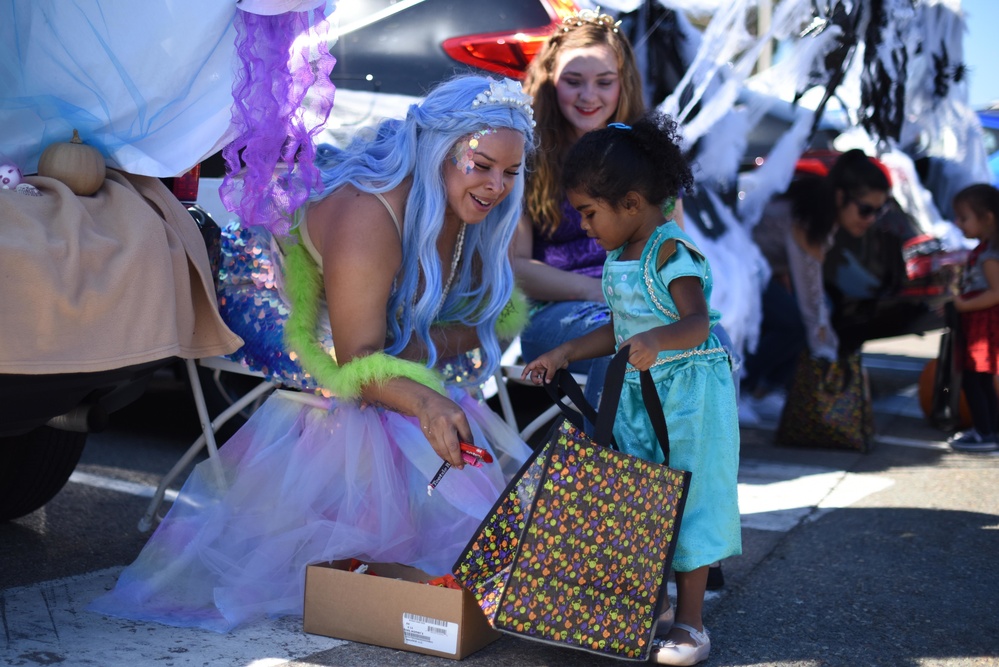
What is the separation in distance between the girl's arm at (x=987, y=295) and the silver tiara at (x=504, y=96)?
3471mm

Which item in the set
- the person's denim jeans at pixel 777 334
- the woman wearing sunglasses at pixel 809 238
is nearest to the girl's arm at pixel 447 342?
the woman wearing sunglasses at pixel 809 238

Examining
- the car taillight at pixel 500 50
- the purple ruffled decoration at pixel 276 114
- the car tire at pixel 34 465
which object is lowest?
the car tire at pixel 34 465

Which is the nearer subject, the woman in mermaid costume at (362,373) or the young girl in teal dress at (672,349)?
the young girl in teal dress at (672,349)

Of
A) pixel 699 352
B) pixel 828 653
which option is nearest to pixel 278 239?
pixel 699 352

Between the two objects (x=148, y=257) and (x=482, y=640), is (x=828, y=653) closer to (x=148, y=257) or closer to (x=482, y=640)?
(x=482, y=640)

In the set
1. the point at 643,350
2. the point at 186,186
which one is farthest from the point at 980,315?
the point at 186,186

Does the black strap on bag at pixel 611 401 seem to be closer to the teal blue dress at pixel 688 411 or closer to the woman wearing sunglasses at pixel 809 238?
the teal blue dress at pixel 688 411

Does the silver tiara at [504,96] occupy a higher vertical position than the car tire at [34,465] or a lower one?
higher

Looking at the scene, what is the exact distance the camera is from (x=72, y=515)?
3457 mm

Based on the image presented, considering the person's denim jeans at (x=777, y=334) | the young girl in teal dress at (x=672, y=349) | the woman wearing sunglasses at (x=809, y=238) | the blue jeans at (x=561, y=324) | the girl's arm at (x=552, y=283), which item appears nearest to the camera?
the young girl in teal dress at (x=672, y=349)

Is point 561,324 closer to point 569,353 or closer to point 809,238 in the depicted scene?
point 569,353

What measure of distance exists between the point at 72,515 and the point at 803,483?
278cm

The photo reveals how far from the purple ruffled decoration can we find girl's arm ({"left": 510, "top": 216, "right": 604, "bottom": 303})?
0.96 meters

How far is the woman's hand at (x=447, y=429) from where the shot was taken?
7.36 feet
